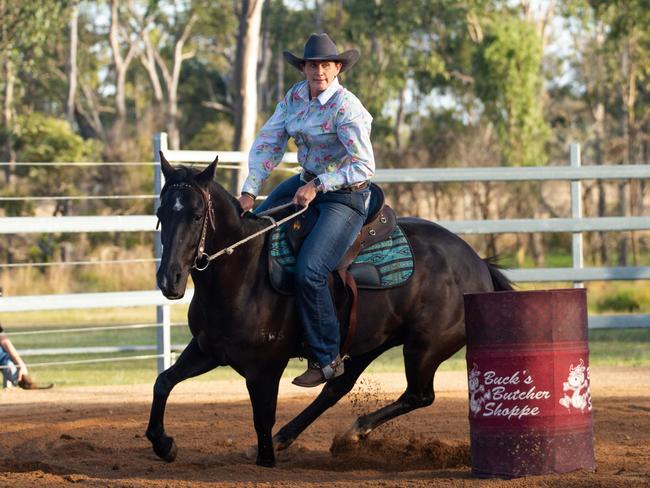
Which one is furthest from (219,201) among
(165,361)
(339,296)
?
(165,361)

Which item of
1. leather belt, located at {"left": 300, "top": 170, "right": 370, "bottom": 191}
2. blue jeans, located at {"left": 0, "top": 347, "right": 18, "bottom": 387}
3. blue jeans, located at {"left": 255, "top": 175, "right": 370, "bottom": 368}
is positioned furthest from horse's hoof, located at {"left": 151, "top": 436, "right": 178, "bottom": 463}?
blue jeans, located at {"left": 0, "top": 347, "right": 18, "bottom": 387}

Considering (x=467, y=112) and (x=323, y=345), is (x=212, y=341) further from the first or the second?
(x=467, y=112)

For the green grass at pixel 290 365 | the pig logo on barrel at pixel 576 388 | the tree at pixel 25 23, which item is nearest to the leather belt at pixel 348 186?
the pig logo on barrel at pixel 576 388

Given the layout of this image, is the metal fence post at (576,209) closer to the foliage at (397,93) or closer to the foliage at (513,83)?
the foliage at (397,93)

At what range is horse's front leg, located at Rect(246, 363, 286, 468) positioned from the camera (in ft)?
23.2

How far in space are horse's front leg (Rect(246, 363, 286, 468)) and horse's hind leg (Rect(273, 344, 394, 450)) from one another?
363 mm

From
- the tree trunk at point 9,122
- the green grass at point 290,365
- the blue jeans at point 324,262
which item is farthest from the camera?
the tree trunk at point 9,122

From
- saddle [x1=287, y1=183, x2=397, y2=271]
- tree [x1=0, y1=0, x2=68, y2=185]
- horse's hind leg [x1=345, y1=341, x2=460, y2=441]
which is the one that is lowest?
horse's hind leg [x1=345, y1=341, x2=460, y2=441]

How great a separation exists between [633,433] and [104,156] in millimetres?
38131

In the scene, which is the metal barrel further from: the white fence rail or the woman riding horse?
the white fence rail

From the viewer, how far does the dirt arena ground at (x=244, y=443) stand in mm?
6598

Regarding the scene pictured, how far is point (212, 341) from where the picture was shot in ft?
23.2

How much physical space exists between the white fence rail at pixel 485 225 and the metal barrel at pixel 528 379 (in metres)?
5.51

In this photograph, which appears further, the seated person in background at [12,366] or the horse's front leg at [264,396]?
the seated person in background at [12,366]
